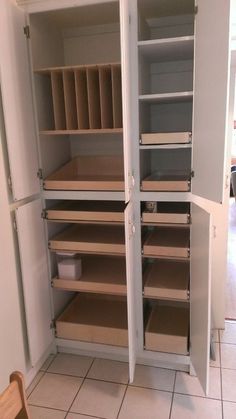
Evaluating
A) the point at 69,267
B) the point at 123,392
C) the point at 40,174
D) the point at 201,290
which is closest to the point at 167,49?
the point at 40,174

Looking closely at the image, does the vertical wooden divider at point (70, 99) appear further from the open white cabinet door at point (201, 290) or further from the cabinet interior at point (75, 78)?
the open white cabinet door at point (201, 290)

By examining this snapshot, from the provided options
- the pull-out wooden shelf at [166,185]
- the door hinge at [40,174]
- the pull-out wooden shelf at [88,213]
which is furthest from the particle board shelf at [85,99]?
the pull-out wooden shelf at [88,213]

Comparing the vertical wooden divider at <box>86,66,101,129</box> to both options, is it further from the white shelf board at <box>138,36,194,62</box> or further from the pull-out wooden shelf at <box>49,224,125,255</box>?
the pull-out wooden shelf at <box>49,224,125,255</box>

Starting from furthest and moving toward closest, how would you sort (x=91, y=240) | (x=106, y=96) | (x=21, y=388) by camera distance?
1. (x=91, y=240)
2. (x=106, y=96)
3. (x=21, y=388)

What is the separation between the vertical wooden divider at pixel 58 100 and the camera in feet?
5.94

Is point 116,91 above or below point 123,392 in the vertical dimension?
above

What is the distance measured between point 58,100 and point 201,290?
4.29ft

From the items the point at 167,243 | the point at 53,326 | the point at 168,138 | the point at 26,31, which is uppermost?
the point at 26,31

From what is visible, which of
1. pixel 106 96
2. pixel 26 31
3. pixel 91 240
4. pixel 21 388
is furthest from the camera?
pixel 91 240

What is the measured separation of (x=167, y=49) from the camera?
5.55 feet

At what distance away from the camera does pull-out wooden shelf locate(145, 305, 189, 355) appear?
1897 mm

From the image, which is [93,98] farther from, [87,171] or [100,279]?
[100,279]

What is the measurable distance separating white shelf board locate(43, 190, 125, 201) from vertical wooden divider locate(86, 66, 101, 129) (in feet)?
1.26

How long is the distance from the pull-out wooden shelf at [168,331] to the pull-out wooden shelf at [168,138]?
1.13 metres
